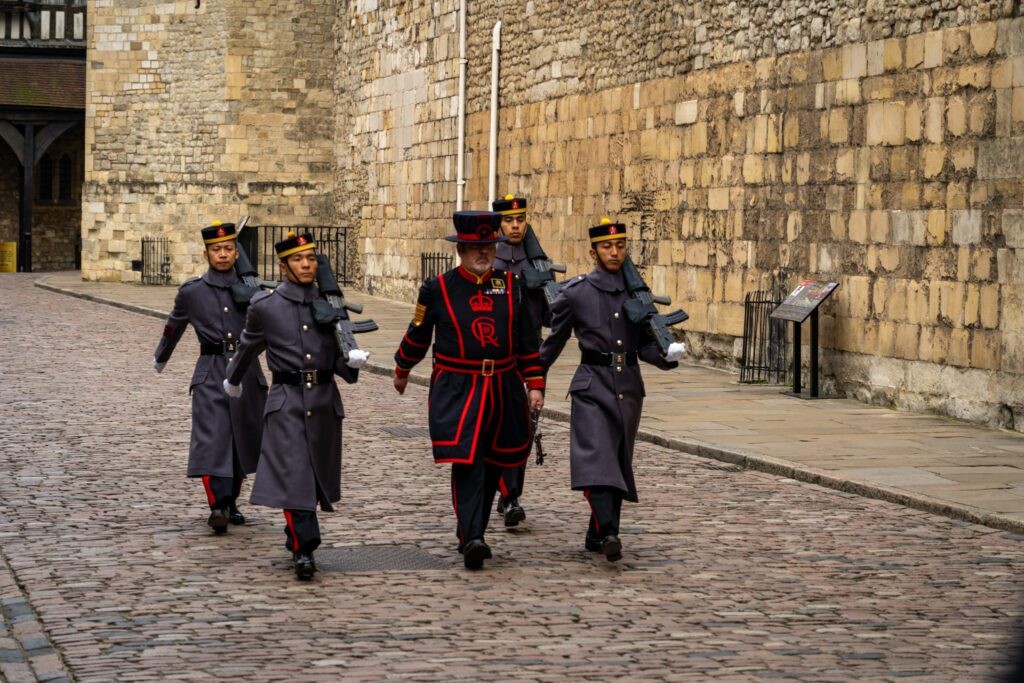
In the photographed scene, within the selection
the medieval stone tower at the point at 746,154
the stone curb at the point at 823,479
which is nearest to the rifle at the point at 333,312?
the stone curb at the point at 823,479

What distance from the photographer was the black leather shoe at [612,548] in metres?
7.90

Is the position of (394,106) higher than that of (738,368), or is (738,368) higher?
(394,106)

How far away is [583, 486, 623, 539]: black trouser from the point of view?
806cm

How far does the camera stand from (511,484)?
353 inches

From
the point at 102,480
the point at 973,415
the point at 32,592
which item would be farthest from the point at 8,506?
the point at 973,415

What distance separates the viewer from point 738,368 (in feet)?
56.8

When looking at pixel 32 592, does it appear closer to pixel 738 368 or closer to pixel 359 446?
pixel 359 446

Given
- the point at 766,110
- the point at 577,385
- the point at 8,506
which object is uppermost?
the point at 766,110

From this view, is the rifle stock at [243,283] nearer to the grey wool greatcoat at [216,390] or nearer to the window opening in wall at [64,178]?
the grey wool greatcoat at [216,390]

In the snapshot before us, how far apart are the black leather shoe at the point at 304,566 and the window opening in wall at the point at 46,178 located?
42439mm

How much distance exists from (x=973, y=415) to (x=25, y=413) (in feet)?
24.3

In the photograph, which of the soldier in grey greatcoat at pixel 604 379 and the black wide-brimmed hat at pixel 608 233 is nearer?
the soldier in grey greatcoat at pixel 604 379

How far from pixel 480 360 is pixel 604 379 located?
68cm

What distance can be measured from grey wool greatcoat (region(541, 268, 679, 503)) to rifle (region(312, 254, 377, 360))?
41.4 inches
